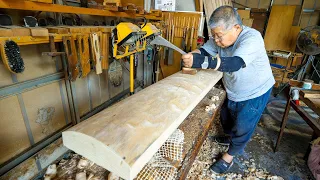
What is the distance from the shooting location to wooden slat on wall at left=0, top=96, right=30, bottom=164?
148 centimetres

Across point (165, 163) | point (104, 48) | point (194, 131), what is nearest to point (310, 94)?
point (194, 131)

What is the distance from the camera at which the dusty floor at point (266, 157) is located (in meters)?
2.08

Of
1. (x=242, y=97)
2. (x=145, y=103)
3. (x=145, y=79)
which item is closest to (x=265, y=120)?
(x=242, y=97)

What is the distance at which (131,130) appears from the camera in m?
0.89

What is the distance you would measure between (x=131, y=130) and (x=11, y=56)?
2.83ft

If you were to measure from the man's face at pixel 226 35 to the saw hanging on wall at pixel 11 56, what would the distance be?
54.5 inches

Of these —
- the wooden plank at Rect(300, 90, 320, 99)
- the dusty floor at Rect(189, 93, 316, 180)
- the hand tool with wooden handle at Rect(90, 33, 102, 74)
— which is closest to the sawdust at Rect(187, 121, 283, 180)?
the dusty floor at Rect(189, 93, 316, 180)

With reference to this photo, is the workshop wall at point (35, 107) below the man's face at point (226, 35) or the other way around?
below

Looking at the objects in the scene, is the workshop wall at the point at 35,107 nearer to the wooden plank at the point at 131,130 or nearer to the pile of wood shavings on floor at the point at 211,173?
the wooden plank at the point at 131,130

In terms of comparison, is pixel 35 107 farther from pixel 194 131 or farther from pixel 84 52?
pixel 194 131

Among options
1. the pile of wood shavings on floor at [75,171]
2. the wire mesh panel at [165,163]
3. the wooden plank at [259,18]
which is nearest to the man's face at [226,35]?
the wire mesh panel at [165,163]

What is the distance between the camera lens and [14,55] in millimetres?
1065

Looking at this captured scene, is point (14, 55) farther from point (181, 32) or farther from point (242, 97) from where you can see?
point (181, 32)

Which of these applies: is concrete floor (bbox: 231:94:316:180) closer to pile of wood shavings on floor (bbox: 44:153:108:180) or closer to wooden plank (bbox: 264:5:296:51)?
pile of wood shavings on floor (bbox: 44:153:108:180)
